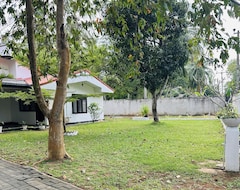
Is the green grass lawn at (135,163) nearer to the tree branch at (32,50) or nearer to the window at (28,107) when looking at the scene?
the tree branch at (32,50)

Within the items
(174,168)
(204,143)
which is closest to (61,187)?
(174,168)

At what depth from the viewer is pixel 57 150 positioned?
21.0ft

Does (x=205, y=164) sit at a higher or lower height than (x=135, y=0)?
lower

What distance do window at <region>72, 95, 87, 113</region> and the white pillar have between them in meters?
13.6

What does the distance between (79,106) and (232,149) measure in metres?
14.1

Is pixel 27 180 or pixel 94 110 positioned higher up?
pixel 94 110

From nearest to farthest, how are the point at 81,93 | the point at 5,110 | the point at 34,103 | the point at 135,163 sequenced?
the point at 135,163 < the point at 34,103 < the point at 5,110 < the point at 81,93

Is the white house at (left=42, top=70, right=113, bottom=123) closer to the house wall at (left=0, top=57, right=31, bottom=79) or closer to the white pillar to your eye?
the house wall at (left=0, top=57, right=31, bottom=79)

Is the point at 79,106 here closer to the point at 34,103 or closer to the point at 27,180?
the point at 34,103

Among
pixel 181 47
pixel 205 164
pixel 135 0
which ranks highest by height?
pixel 181 47

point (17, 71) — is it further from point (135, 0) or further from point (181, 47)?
point (135, 0)

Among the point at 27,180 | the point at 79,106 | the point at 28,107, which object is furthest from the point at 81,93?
the point at 27,180

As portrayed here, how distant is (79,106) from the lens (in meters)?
18.4

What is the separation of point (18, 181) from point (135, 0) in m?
3.96
